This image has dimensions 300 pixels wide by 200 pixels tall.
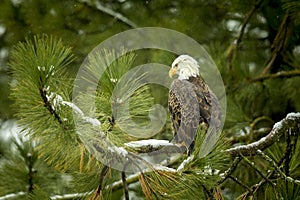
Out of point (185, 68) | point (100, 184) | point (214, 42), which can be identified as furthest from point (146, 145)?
point (214, 42)

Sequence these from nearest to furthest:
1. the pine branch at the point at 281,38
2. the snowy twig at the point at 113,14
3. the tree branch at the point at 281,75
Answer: the tree branch at the point at 281,75 → the pine branch at the point at 281,38 → the snowy twig at the point at 113,14

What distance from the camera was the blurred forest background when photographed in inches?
177

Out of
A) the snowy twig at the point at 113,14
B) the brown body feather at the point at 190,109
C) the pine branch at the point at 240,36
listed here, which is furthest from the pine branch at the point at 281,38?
the brown body feather at the point at 190,109

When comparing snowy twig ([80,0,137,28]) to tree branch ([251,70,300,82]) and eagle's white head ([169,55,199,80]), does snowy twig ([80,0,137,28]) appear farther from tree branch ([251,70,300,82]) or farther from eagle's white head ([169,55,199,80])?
eagle's white head ([169,55,199,80])

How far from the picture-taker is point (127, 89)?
2.46 m

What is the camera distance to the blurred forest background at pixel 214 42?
14.8ft

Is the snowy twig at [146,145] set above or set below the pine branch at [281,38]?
below

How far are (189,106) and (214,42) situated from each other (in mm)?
2348

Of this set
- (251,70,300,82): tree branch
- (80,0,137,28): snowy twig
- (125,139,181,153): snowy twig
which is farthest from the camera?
(80,0,137,28): snowy twig

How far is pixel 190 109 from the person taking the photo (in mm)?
3113

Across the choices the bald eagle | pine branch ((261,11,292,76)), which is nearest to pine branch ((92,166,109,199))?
the bald eagle

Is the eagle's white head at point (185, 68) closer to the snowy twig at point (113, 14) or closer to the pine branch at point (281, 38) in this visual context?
the pine branch at point (281, 38)

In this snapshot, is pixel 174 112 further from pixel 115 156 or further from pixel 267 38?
pixel 267 38

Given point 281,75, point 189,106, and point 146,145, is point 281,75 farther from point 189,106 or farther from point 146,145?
point 146,145
